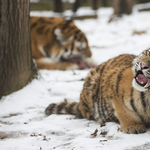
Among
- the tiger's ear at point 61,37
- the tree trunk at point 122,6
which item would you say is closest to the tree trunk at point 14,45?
the tiger's ear at point 61,37

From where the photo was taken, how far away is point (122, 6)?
1132cm

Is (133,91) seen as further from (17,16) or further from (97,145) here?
(17,16)

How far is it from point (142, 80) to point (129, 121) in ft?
1.72

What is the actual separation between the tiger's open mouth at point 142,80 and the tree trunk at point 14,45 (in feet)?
5.78

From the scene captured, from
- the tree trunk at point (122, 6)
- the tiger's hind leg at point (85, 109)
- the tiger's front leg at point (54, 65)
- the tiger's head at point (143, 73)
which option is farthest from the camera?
the tree trunk at point (122, 6)

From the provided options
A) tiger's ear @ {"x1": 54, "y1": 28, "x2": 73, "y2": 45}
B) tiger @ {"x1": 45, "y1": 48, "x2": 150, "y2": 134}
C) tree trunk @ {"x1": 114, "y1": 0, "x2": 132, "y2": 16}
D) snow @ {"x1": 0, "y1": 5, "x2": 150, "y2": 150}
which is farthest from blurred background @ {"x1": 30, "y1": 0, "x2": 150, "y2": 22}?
tiger @ {"x1": 45, "y1": 48, "x2": 150, "y2": 134}

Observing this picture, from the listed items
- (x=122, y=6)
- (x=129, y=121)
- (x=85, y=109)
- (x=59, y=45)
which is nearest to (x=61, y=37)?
(x=59, y=45)

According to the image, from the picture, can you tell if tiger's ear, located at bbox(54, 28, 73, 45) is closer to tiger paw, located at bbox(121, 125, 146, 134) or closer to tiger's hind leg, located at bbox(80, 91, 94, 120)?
tiger's hind leg, located at bbox(80, 91, 94, 120)

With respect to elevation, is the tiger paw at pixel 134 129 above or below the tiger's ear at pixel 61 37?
below

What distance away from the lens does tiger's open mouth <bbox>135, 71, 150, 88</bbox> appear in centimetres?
224

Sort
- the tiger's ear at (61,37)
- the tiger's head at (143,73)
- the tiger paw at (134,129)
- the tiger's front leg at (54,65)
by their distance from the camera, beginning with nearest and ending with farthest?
the tiger's head at (143,73) < the tiger paw at (134,129) < the tiger's front leg at (54,65) < the tiger's ear at (61,37)

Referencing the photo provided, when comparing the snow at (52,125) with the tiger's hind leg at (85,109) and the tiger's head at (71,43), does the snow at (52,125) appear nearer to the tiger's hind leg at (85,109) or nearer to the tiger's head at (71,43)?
the tiger's hind leg at (85,109)

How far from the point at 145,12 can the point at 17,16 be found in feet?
33.5

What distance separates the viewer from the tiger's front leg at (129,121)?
2523 mm
